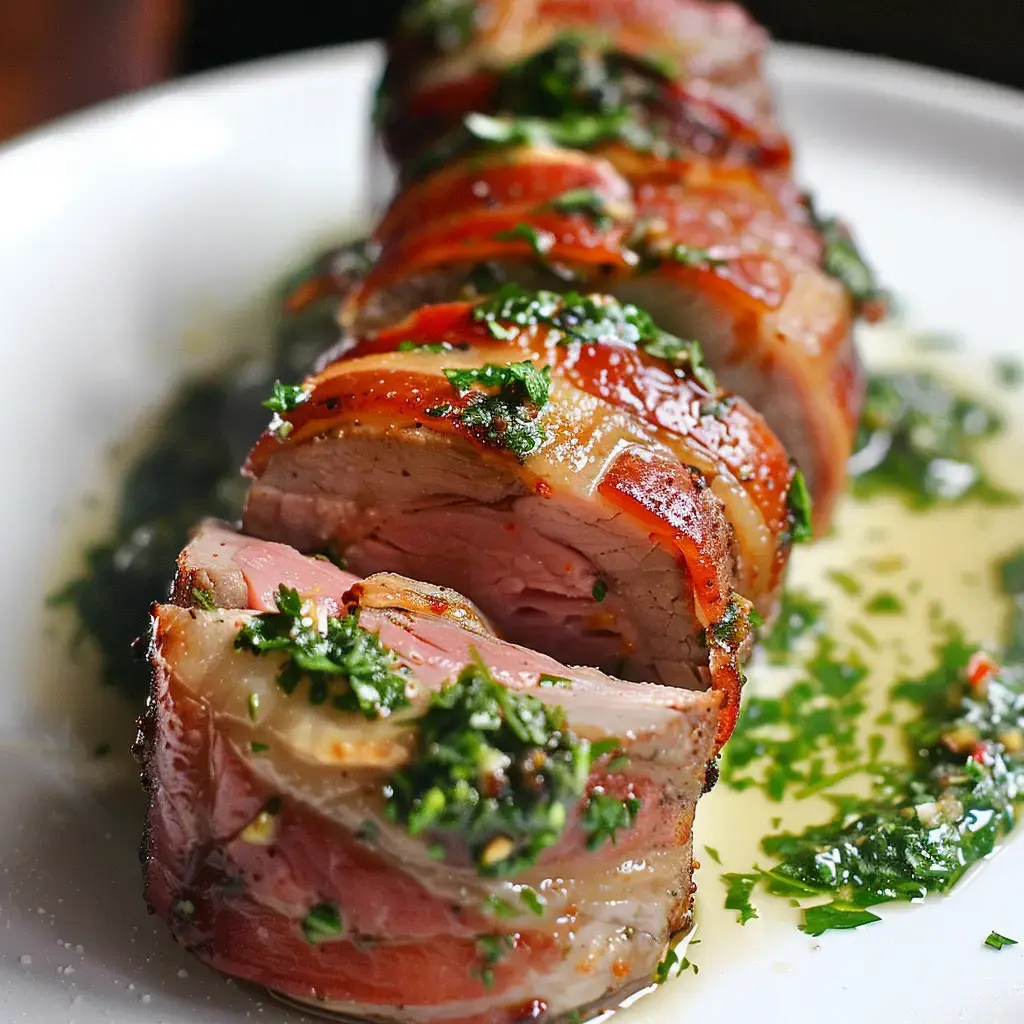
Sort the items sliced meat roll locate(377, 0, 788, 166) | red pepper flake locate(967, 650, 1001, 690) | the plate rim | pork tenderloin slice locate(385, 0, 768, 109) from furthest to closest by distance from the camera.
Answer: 1. the plate rim
2. pork tenderloin slice locate(385, 0, 768, 109)
3. sliced meat roll locate(377, 0, 788, 166)
4. red pepper flake locate(967, 650, 1001, 690)

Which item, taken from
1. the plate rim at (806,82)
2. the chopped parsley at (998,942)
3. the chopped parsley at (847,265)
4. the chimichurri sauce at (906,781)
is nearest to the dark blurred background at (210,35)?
the plate rim at (806,82)

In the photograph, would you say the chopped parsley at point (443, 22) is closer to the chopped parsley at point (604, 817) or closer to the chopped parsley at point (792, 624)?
the chopped parsley at point (792, 624)

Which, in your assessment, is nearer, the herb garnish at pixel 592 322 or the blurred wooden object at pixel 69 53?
the herb garnish at pixel 592 322

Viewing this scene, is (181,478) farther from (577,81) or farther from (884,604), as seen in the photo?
(884,604)

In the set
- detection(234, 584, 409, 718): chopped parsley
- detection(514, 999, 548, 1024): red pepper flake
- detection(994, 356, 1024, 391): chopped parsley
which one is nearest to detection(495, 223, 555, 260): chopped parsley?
detection(234, 584, 409, 718): chopped parsley

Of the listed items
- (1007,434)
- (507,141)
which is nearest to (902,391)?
(1007,434)

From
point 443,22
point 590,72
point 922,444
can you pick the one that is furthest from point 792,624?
point 443,22

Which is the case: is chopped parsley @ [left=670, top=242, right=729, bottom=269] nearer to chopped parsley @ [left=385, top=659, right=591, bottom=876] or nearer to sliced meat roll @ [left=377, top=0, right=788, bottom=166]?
sliced meat roll @ [left=377, top=0, right=788, bottom=166]
